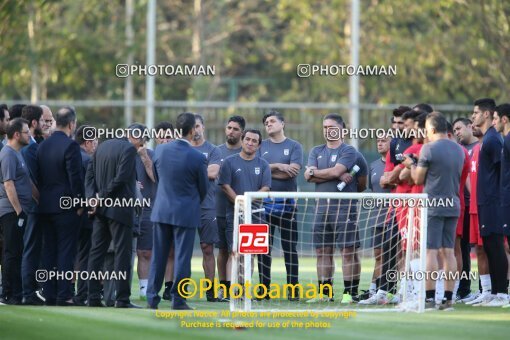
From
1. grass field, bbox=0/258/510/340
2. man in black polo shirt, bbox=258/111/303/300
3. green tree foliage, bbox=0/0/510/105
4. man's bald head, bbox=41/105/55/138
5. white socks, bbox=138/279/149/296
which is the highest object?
green tree foliage, bbox=0/0/510/105

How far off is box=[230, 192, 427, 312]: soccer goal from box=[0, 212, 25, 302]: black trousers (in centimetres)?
258

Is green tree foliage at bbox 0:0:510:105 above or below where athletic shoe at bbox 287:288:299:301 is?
above

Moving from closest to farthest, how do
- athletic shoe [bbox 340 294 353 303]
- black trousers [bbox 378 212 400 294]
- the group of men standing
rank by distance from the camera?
the group of men standing
athletic shoe [bbox 340 294 353 303]
black trousers [bbox 378 212 400 294]

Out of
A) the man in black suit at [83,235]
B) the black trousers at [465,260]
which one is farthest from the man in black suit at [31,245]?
the black trousers at [465,260]

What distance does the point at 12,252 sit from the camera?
14555 mm

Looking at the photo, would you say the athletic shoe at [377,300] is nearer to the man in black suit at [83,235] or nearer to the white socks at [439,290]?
the white socks at [439,290]

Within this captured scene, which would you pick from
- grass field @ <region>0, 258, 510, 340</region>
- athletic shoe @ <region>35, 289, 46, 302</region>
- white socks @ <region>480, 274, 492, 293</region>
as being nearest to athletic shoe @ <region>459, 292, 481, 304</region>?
white socks @ <region>480, 274, 492, 293</region>

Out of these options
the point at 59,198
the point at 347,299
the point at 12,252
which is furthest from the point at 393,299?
the point at 12,252

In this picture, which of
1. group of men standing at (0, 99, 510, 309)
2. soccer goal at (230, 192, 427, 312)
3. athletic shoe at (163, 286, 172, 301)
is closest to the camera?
soccer goal at (230, 192, 427, 312)

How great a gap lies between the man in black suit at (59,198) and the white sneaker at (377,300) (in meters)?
3.41

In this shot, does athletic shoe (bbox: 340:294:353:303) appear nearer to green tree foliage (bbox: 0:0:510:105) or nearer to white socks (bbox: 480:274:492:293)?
white socks (bbox: 480:274:492:293)

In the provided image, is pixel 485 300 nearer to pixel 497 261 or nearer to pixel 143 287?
pixel 497 261

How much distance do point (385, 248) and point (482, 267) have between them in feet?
4.03

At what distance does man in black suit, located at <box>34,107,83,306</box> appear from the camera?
14477 millimetres
